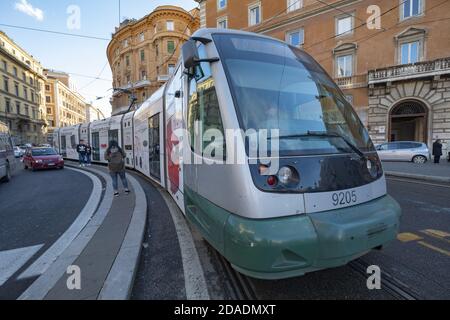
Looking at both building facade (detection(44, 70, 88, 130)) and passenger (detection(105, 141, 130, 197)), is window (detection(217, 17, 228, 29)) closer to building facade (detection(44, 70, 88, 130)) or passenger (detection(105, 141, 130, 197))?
passenger (detection(105, 141, 130, 197))

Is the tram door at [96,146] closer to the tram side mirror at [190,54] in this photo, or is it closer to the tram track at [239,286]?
the tram side mirror at [190,54]

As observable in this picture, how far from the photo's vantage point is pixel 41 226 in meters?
4.66

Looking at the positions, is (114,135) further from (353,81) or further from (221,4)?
(221,4)

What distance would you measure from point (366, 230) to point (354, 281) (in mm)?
804

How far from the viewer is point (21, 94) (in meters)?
48.8

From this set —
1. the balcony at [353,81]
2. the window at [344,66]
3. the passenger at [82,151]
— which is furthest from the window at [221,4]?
the passenger at [82,151]

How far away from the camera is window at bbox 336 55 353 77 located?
19.8 m

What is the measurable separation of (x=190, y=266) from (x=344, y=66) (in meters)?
21.8

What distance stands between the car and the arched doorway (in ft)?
14.3

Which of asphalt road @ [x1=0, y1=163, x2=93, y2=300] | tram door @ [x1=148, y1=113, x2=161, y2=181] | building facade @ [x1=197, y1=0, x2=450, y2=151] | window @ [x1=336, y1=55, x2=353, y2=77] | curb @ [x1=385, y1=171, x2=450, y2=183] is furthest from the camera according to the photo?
window @ [x1=336, y1=55, x2=353, y2=77]

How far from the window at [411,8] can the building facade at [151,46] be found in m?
28.2

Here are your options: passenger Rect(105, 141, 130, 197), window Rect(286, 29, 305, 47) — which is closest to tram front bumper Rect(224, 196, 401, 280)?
passenger Rect(105, 141, 130, 197)

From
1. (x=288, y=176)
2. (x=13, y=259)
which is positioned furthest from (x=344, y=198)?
(x=13, y=259)

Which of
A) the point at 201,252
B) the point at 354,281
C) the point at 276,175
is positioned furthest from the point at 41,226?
the point at 354,281
